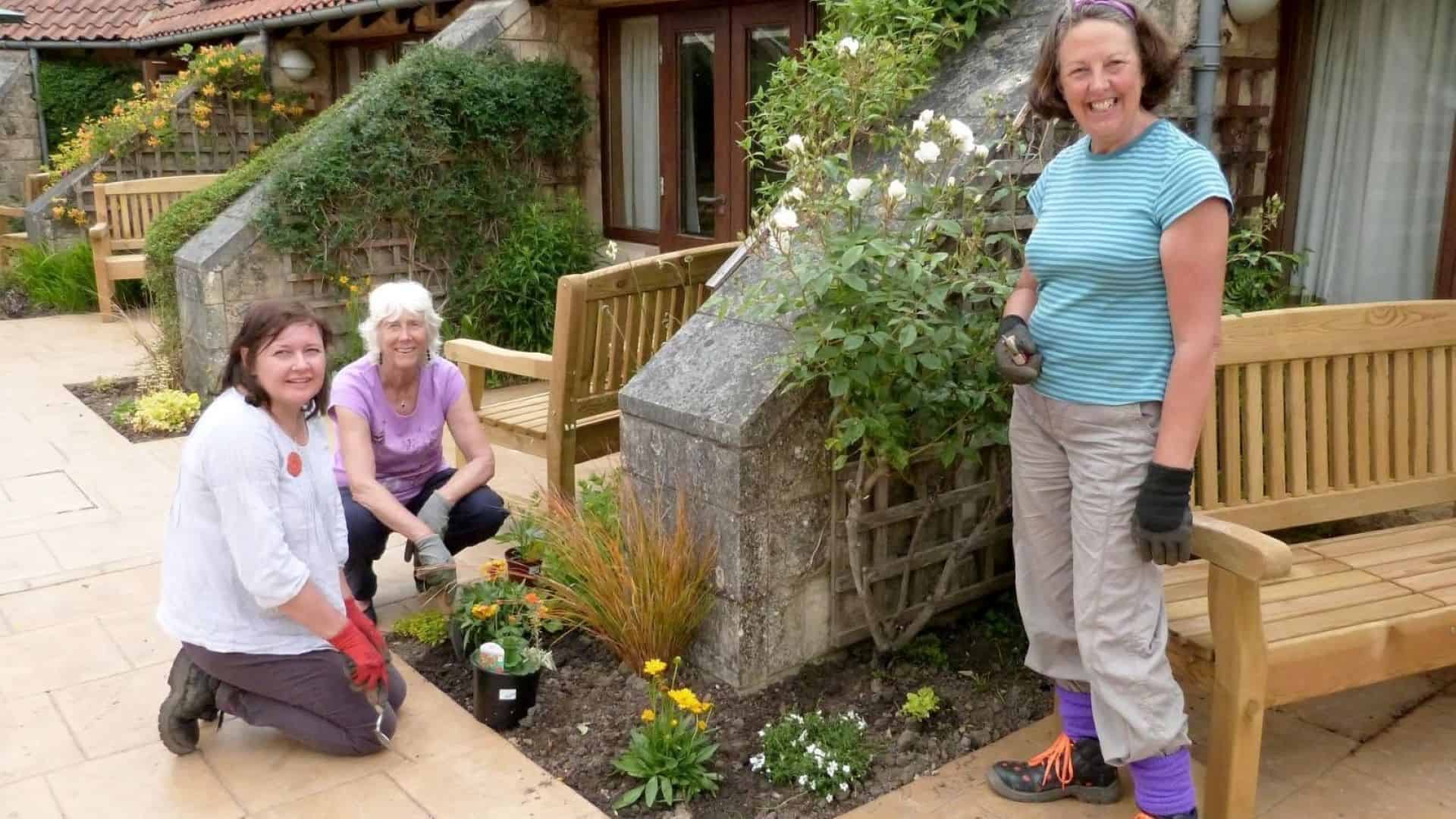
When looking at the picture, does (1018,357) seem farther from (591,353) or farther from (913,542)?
(591,353)

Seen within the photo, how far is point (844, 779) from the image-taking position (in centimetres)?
295

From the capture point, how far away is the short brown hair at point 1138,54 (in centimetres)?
234

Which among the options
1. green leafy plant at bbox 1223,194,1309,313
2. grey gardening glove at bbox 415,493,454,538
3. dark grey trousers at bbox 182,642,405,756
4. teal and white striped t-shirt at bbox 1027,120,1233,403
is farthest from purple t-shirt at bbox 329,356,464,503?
green leafy plant at bbox 1223,194,1309,313

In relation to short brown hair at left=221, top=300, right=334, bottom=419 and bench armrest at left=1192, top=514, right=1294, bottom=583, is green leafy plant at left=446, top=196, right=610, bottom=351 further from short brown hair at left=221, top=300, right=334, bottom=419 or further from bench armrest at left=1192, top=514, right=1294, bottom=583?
bench armrest at left=1192, top=514, right=1294, bottom=583

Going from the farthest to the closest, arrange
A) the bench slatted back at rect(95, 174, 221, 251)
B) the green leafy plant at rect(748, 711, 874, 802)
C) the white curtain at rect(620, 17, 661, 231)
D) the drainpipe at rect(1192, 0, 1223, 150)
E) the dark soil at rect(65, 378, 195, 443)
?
the bench slatted back at rect(95, 174, 221, 251) < the white curtain at rect(620, 17, 661, 231) < the dark soil at rect(65, 378, 195, 443) < the drainpipe at rect(1192, 0, 1223, 150) < the green leafy plant at rect(748, 711, 874, 802)

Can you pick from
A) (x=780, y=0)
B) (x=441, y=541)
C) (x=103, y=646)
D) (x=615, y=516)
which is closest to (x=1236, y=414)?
(x=615, y=516)

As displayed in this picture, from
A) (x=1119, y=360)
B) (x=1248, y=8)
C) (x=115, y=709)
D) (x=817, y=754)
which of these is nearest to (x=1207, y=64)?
(x=1248, y=8)

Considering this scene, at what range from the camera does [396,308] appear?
11.9ft

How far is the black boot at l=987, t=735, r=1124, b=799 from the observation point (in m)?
2.85

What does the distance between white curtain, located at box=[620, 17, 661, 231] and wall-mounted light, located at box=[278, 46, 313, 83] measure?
4.93 m

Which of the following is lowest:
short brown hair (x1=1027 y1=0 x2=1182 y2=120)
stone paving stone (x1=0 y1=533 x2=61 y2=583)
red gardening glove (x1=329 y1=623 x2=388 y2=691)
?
stone paving stone (x1=0 y1=533 x2=61 y2=583)

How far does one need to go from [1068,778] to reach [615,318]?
2.34 m

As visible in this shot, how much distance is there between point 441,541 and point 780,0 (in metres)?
4.19

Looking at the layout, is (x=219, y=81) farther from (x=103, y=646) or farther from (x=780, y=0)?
(x=103, y=646)
